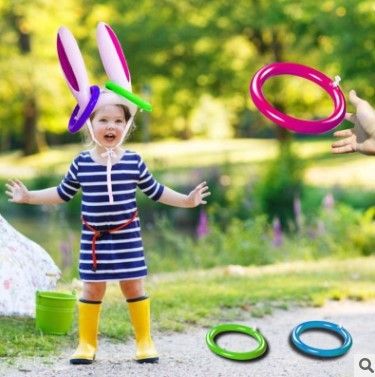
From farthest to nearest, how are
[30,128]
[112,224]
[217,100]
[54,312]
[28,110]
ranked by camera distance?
1. [30,128]
2. [28,110]
3. [217,100]
4. [54,312]
5. [112,224]

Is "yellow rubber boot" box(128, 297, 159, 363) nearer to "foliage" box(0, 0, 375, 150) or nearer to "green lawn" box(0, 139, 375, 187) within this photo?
"foliage" box(0, 0, 375, 150)

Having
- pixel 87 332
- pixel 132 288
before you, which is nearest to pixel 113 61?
pixel 132 288

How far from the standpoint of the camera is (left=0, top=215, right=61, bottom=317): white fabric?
519 cm

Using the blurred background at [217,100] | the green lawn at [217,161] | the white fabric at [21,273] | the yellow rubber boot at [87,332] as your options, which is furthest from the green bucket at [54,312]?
the green lawn at [217,161]

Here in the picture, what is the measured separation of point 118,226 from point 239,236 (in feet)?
16.5

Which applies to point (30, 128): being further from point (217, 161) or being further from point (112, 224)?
point (112, 224)

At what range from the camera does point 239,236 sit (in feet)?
30.6

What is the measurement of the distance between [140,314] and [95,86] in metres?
1.28

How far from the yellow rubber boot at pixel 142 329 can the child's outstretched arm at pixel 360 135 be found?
136cm

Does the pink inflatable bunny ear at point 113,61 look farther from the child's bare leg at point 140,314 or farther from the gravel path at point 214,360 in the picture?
the gravel path at point 214,360

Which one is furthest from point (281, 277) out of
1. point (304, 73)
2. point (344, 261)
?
point (304, 73)

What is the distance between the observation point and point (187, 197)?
452 cm

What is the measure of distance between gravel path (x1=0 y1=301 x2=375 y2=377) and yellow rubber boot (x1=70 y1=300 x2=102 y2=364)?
56 mm

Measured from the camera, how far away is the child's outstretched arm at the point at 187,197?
14.7 ft
